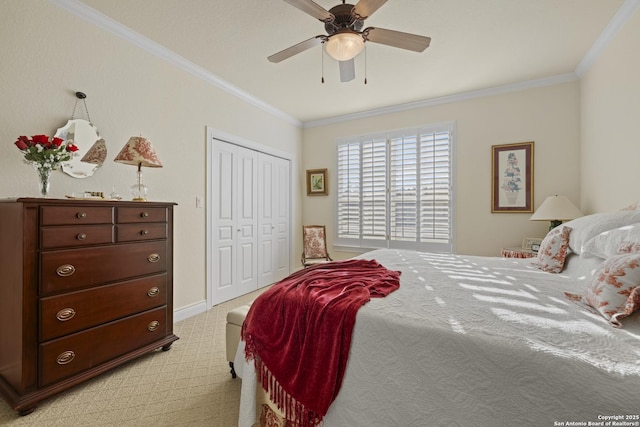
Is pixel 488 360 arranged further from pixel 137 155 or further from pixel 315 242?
pixel 315 242

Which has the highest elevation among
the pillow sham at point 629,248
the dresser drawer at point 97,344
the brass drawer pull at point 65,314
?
the pillow sham at point 629,248

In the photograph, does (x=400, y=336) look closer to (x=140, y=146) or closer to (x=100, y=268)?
(x=100, y=268)

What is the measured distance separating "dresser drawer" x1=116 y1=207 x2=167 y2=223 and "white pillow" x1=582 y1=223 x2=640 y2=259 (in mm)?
3048

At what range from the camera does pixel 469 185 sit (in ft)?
12.8

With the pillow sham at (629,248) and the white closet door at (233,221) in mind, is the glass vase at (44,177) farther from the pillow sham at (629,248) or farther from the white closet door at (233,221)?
the pillow sham at (629,248)

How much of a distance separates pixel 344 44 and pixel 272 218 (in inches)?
119

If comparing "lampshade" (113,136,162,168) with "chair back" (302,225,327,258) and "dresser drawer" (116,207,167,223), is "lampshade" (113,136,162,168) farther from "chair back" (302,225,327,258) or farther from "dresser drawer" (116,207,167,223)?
"chair back" (302,225,327,258)

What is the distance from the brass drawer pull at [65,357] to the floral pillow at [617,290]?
9.42 feet

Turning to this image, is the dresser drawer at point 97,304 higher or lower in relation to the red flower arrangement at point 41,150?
lower

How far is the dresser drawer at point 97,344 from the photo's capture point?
1716 millimetres

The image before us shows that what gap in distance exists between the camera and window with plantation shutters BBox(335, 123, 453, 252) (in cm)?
409

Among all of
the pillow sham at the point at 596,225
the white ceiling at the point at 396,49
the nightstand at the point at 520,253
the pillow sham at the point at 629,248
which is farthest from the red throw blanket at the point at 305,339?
the nightstand at the point at 520,253

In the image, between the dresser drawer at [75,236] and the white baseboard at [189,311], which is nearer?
the dresser drawer at [75,236]

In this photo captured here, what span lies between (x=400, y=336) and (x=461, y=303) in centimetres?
42
